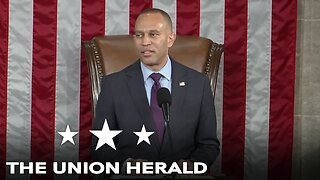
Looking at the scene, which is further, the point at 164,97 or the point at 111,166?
the point at 111,166

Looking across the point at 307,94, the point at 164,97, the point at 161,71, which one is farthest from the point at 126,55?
the point at 307,94

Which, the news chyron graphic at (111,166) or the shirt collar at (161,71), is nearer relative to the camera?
the news chyron graphic at (111,166)

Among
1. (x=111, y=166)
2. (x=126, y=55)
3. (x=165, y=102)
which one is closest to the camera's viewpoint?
(x=165, y=102)

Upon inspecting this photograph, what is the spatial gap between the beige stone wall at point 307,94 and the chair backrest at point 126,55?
1.62 feet

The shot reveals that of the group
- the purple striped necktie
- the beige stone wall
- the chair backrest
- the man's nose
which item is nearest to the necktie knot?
the purple striped necktie

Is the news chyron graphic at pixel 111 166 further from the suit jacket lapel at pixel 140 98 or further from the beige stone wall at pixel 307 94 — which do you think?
the beige stone wall at pixel 307 94

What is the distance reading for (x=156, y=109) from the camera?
1.87 m

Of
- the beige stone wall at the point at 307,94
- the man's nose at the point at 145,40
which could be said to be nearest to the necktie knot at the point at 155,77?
the man's nose at the point at 145,40

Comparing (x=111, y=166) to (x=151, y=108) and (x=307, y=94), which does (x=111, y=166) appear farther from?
(x=307, y=94)

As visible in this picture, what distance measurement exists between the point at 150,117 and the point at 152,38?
0.77 ft

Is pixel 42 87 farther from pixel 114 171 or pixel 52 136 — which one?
pixel 114 171

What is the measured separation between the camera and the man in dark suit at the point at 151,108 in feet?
6.06

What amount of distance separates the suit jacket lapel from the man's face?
0.17 feet

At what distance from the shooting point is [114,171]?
1.77 meters
